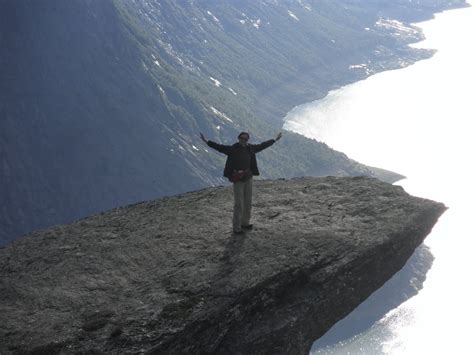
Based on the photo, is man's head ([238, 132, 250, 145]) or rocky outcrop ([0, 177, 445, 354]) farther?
man's head ([238, 132, 250, 145])

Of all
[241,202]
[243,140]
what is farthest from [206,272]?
[243,140]

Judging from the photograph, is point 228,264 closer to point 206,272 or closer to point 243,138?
point 206,272

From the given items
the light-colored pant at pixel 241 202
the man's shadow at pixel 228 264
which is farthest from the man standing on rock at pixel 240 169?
Result: the man's shadow at pixel 228 264

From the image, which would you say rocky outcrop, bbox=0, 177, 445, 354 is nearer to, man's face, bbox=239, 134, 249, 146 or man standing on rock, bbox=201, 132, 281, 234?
man standing on rock, bbox=201, 132, 281, 234

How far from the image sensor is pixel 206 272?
1045 inches

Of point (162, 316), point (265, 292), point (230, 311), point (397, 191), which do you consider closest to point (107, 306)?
point (162, 316)

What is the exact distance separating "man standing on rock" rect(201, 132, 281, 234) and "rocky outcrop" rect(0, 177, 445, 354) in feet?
4.08

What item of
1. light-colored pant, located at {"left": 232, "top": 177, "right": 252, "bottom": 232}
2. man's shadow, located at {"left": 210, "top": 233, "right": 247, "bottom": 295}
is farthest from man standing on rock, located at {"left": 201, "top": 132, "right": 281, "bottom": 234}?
man's shadow, located at {"left": 210, "top": 233, "right": 247, "bottom": 295}

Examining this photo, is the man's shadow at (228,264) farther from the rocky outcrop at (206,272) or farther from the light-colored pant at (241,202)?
the light-colored pant at (241,202)

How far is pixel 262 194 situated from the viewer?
119ft

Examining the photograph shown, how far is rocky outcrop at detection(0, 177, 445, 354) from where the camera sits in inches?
926

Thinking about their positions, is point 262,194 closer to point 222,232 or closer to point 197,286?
point 222,232

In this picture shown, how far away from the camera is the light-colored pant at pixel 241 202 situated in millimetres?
29389

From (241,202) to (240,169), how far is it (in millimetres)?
1671
